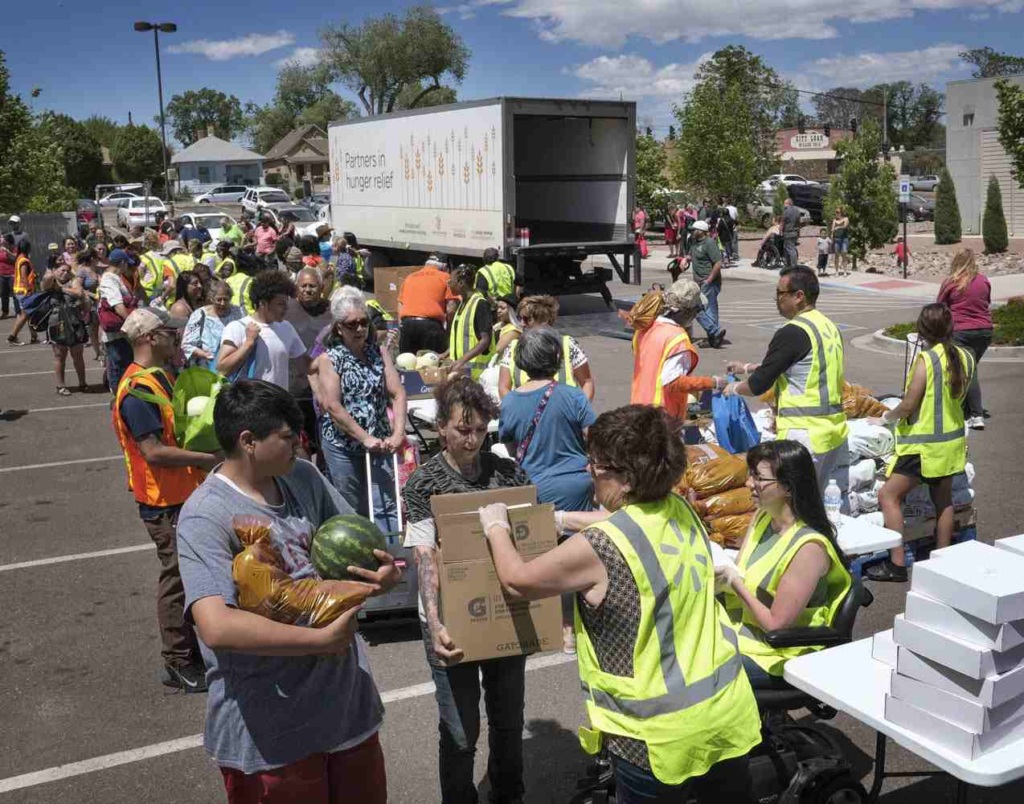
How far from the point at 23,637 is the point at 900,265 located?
23.7 m

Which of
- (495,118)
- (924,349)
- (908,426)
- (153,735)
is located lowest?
(153,735)

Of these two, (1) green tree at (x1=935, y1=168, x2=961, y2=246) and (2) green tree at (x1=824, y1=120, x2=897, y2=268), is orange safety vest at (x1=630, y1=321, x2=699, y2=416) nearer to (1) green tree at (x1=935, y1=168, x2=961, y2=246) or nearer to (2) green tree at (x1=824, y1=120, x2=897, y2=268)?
(2) green tree at (x1=824, y1=120, x2=897, y2=268)

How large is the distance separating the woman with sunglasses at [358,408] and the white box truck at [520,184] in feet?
39.8

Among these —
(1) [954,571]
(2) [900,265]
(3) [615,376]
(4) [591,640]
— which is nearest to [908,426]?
(1) [954,571]

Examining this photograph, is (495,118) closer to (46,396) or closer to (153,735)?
(46,396)

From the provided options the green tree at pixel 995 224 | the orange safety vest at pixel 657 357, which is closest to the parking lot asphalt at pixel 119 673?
the orange safety vest at pixel 657 357

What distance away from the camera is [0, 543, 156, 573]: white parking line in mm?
7285

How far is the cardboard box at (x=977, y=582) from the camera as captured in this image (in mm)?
2846

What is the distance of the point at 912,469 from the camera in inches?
252

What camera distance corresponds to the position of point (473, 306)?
30.6 feet

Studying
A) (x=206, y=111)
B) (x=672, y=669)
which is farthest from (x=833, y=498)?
(x=206, y=111)

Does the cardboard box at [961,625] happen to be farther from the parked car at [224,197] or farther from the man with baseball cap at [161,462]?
the parked car at [224,197]

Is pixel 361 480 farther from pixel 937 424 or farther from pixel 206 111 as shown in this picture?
pixel 206 111

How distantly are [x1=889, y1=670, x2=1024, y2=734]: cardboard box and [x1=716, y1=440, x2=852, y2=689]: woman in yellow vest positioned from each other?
689mm
